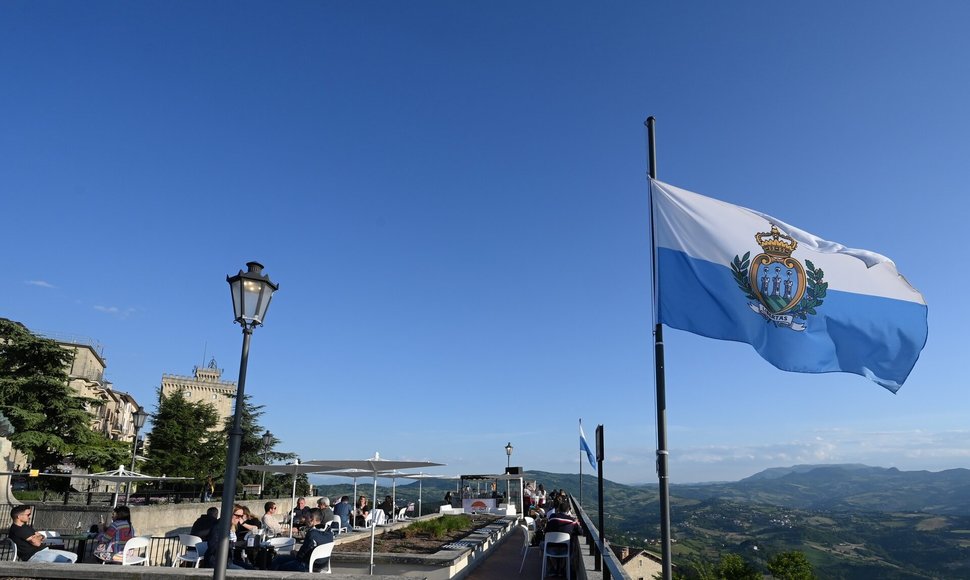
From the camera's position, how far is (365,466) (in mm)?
13211

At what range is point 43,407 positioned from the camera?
3106 centimetres

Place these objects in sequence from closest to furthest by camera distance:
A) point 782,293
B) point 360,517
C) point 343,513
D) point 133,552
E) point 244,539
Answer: point 782,293
point 133,552
point 244,539
point 343,513
point 360,517

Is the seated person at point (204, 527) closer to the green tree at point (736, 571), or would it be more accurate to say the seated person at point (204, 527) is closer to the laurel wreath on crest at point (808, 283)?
the laurel wreath on crest at point (808, 283)

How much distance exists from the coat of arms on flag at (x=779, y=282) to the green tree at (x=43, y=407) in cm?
3405

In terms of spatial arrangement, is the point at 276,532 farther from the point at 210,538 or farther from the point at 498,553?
the point at 498,553

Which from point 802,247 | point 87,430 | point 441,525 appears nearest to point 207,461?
point 87,430

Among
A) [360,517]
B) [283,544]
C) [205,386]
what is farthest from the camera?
[205,386]

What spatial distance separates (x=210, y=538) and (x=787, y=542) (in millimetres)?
203067

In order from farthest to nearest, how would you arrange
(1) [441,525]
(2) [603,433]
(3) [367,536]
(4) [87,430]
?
(4) [87,430] < (1) [441,525] < (3) [367,536] < (2) [603,433]

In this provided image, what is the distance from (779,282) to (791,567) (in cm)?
8653

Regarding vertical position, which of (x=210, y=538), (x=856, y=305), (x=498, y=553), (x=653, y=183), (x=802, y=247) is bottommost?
(x=498, y=553)

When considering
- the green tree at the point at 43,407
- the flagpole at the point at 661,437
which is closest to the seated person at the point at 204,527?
the flagpole at the point at 661,437

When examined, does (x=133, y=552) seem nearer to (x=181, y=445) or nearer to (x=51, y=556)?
(x=51, y=556)

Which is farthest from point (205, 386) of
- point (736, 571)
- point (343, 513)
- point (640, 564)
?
point (343, 513)
